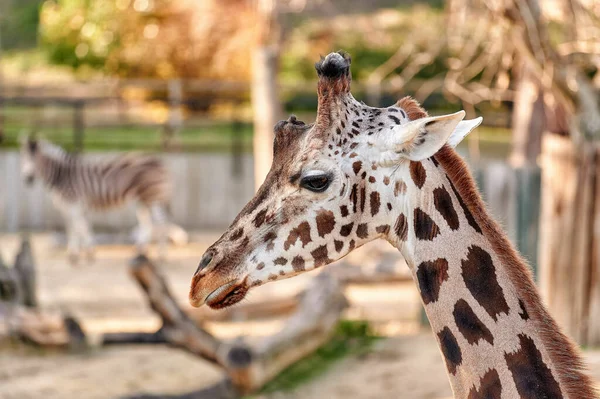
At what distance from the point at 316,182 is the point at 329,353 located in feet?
17.3

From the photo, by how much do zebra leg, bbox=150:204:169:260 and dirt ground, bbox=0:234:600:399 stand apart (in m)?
2.28

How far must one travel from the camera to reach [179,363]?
25.9 ft

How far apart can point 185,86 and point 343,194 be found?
16749 mm

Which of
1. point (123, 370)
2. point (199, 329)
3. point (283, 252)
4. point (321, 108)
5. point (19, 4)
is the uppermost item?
point (19, 4)

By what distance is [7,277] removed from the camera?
8.79 meters

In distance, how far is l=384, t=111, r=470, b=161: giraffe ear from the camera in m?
2.52

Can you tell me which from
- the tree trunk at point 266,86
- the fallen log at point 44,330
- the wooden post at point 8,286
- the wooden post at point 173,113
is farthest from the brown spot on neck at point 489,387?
the wooden post at point 173,113

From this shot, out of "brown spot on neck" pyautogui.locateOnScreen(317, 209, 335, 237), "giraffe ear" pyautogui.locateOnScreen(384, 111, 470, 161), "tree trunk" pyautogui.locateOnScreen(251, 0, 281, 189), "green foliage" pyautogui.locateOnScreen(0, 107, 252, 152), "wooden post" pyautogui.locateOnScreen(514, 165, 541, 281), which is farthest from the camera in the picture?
"green foliage" pyautogui.locateOnScreen(0, 107, 252, 152)

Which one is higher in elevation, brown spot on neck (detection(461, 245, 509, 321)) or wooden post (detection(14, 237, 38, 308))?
brown spot on neck (detection(461, 245, 509, 321))

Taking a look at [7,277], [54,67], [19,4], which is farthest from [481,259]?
[19,4]

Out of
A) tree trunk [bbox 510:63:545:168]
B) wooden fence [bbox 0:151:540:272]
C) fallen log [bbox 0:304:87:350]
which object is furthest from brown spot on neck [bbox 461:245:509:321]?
wooden fence [bbox 0:151:540:272]

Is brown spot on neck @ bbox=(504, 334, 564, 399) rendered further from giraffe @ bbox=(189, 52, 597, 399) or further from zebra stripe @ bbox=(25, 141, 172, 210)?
zebra stripe @ bbox=(25, 141, 172, 210)

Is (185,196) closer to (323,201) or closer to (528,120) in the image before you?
(528,120)

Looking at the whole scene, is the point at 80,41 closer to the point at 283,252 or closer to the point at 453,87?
the point at 453,87
